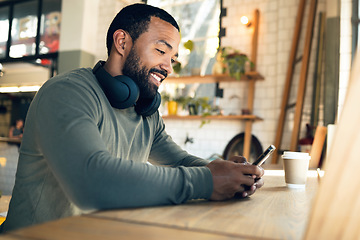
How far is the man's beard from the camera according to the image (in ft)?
4.86

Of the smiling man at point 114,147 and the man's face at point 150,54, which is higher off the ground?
the man's face at point 150,54

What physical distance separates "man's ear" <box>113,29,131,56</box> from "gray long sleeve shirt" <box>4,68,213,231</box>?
265mm

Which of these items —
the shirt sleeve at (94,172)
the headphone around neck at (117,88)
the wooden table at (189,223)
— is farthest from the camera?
the headphone around neck at (117,88)

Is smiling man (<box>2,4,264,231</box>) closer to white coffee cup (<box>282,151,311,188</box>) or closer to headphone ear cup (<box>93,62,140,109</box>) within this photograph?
headphone ear cup (<box>93,62,140,109</box>)

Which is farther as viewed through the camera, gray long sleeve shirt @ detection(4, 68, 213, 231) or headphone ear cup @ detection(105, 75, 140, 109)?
headphone ear cup @ detection(105, 75, 140, 109)

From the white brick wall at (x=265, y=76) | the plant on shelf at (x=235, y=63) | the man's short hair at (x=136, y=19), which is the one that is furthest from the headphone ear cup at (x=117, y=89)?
the white brick wall at (x=265, y=76)

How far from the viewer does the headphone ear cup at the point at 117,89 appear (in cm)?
124

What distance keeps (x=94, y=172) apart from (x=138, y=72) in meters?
0.75

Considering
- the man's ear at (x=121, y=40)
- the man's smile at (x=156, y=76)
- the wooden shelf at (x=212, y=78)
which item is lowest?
the man's smile at (x=156, y=76)

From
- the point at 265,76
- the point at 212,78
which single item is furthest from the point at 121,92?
the point at 265,76

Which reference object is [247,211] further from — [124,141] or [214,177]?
[124,141]

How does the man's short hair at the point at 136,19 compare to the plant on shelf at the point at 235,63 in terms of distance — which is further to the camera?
the plant on shelf at the point at 235,63

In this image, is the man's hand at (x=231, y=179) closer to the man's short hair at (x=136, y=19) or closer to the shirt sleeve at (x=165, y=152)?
the shirt sleeve at (x=165, y=152)

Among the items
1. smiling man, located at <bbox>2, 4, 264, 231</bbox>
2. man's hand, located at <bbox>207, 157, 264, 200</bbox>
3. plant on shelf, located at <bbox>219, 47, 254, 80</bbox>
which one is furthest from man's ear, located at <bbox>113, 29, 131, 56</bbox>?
plant on shelf, located at <bbox>219, 47, 254, 80</bbox>
